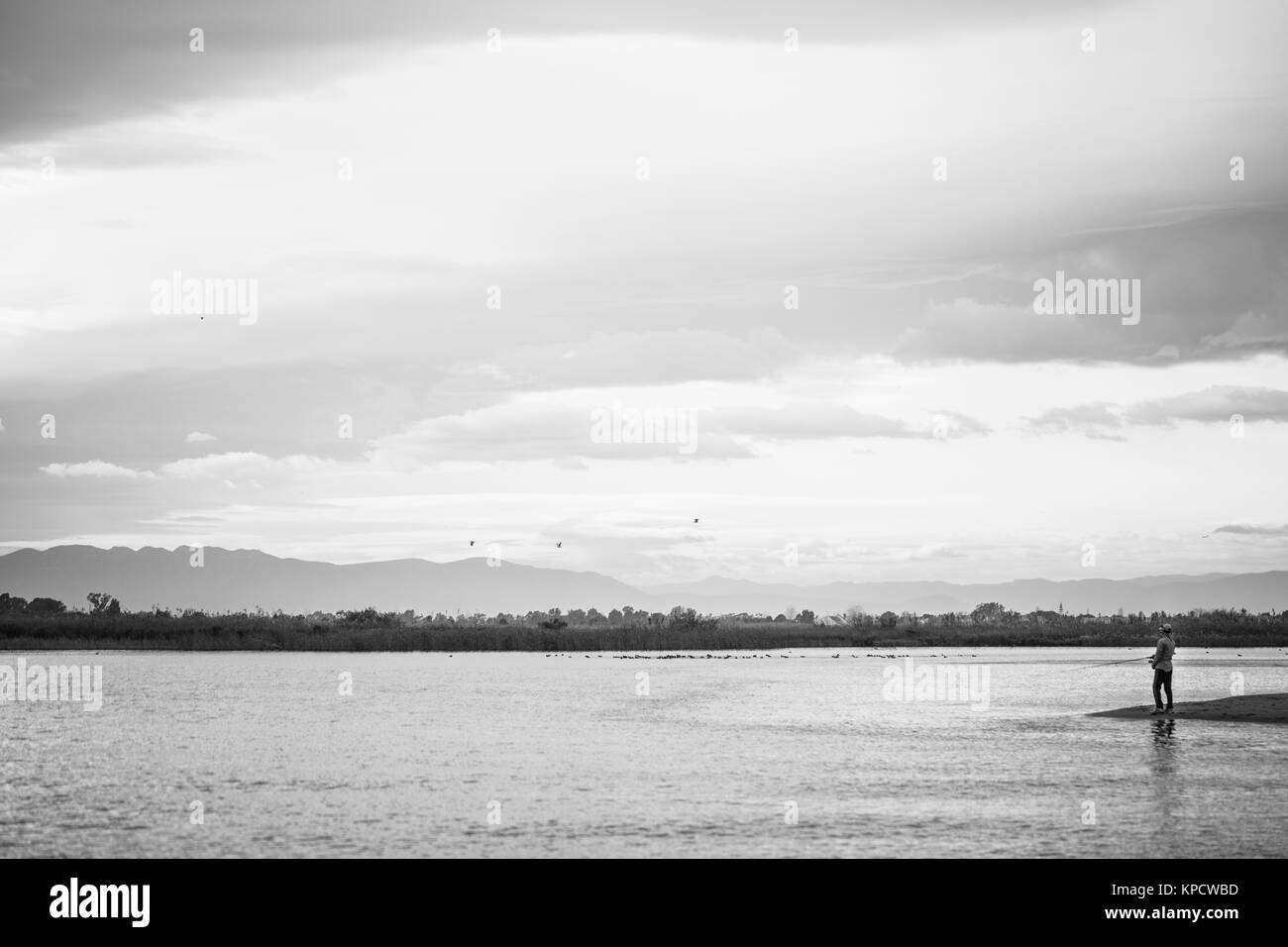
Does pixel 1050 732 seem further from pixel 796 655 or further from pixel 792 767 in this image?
pixel 796 655

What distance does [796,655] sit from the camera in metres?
122

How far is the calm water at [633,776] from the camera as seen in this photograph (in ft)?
82.7

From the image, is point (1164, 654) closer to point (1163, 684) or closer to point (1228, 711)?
point (1163, 684)

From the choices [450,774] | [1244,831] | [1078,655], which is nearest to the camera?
[1244,831]

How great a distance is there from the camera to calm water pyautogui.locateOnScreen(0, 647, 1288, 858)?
2522cm

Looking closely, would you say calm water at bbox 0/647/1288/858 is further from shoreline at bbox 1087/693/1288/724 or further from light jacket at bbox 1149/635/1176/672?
light jacket at bbox 1149/635/1176/672
